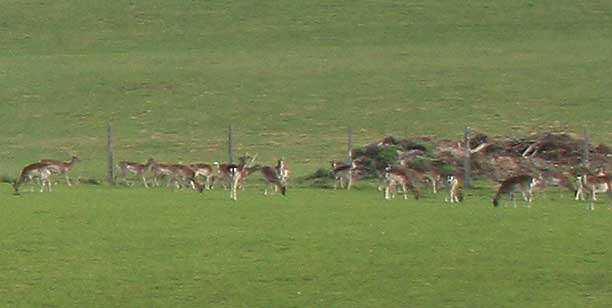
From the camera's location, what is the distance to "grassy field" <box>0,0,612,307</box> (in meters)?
17.0

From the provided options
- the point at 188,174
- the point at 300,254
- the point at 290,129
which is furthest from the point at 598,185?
the point at 290,129

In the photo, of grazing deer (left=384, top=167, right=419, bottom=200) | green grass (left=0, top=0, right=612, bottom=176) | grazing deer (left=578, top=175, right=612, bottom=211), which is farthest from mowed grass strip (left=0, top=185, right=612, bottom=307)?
green grass (left=0, top=0, right=612, bottom=176)

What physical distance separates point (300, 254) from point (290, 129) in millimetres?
32518

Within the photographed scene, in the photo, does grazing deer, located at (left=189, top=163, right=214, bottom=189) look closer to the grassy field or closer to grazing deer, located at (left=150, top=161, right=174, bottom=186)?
grazing deer, located at (left=150, top=161, right=174, bottom=186)

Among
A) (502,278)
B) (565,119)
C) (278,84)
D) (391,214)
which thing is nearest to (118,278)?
(502,278)

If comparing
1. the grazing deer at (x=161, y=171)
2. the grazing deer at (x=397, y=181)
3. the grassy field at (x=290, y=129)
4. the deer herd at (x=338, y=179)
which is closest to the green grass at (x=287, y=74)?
the grassy field at (x=290, y=129)

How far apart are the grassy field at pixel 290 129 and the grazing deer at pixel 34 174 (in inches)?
35.8

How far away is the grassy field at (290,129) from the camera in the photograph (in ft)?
55.9

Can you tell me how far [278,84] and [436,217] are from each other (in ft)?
123

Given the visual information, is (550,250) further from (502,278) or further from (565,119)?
(565,119)

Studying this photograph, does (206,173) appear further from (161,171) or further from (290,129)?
(290,129)

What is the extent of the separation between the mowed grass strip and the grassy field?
49 mm

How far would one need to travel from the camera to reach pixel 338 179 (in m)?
31.5

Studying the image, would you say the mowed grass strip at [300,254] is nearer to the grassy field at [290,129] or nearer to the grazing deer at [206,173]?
the grassy field at [290,129]
